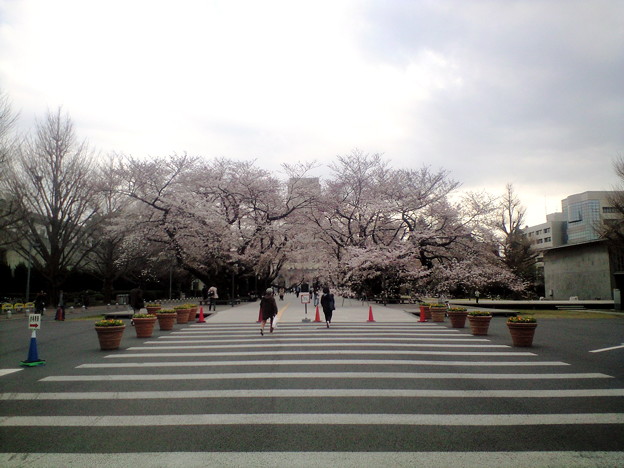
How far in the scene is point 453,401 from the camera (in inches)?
291

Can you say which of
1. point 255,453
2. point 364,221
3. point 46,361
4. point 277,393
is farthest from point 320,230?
point 255,453

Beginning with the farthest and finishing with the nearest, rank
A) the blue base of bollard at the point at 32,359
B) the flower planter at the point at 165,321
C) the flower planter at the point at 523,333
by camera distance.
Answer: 1. the flower planter at the point at 165,321
2. the flower planter at the point at 523,333
3. the blue base of bollard at the point at 32,359

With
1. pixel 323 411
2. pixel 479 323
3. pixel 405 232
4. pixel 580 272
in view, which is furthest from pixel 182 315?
pixel 580 272

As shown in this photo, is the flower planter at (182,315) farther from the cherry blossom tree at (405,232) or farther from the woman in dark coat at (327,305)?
the cherry blossom tree at (405,232)

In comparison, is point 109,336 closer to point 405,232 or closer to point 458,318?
point 458,318

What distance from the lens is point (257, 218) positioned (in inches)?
1486

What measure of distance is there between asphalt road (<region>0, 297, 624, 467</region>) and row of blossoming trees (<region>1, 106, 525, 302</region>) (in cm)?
2158

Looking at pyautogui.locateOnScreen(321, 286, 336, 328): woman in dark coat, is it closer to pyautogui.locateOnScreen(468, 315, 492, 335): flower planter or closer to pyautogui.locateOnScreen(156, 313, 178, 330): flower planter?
pyautogui.locateOnScreen(468, 315, 492, 335): flower planter

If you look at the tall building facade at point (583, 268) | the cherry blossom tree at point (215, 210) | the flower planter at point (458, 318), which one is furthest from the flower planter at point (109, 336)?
the tall building facade at point (583, 268)

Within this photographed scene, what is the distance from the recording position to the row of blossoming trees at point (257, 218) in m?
33.7

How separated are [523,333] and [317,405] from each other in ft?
27.8

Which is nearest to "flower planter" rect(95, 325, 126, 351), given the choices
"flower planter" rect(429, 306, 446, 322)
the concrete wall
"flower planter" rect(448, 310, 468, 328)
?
"flower planter" rect(448, 310, 468, 328)

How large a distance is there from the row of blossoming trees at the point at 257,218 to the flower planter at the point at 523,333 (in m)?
20.1

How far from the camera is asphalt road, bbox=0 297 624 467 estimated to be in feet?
17.2
